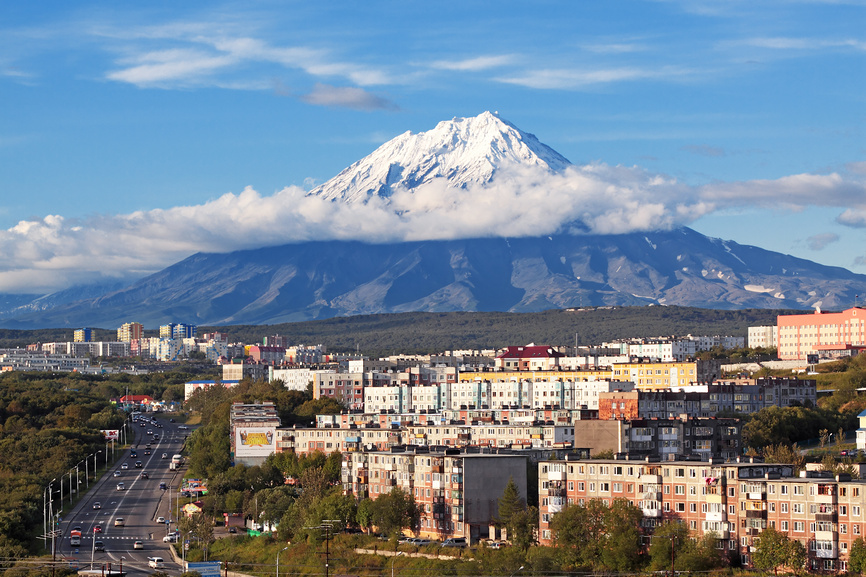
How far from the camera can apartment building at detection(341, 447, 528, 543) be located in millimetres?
71375

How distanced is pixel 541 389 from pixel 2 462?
4672 cm

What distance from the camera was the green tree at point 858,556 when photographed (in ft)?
178

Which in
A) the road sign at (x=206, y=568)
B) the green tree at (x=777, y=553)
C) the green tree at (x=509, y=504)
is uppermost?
the green tree at (x=509, y=504)

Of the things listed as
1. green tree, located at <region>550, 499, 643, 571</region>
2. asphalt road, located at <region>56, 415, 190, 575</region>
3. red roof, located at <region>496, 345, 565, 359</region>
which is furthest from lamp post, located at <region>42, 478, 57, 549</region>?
red roof, located at <region>496, 345, 565, 359</region>

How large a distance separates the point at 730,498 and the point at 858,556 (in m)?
6.82

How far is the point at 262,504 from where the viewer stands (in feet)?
274

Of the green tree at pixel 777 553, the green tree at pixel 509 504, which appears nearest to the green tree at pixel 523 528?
the green tree at pixel 509 504

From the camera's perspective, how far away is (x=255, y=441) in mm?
106438

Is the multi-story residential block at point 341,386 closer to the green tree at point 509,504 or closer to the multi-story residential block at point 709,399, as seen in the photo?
the multi-story residential block at point 709,399

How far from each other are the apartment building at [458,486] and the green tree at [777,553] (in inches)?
645

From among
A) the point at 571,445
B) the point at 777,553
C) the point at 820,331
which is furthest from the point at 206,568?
the point at 820,331

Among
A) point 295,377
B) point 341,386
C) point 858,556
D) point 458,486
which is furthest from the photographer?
point 295,377

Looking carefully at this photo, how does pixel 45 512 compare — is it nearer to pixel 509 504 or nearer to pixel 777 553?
pixel 509 504

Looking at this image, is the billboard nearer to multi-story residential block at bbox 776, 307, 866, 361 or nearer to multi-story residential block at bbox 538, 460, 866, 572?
multi-story residential block at bbox 538, 460, 866, 572
